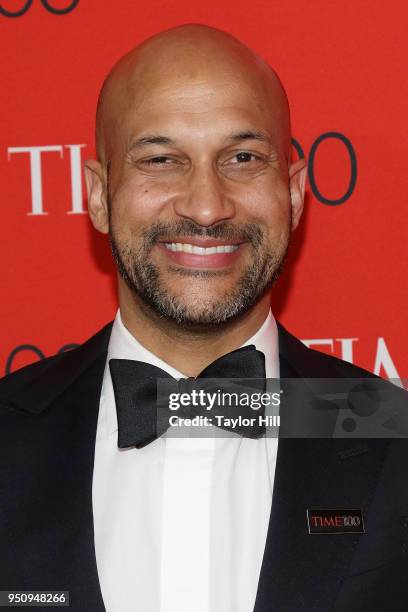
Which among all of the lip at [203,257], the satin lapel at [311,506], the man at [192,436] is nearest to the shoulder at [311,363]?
the man at [192,436]

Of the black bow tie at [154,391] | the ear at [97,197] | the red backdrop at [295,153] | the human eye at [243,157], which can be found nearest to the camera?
the black bow tie at [154,391]

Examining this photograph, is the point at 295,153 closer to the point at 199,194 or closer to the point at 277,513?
the point at 199,194

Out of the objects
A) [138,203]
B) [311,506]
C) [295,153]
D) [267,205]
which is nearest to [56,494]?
[311,506]

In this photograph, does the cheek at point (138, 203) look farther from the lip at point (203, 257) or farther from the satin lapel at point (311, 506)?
the satin lapel at point (311, 506)

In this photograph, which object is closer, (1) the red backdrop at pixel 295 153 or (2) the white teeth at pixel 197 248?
(2) the white teeth at pixel 197 248

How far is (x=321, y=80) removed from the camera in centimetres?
256

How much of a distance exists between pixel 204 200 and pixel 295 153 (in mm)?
672

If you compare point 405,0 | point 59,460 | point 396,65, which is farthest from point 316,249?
point 59,460

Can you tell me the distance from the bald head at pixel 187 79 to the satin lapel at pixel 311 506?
0.65 m

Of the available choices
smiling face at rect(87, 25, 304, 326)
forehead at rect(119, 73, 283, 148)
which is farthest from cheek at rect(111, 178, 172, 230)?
forehead at rect(119, 73, 283, 148)

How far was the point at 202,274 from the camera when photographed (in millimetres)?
2043

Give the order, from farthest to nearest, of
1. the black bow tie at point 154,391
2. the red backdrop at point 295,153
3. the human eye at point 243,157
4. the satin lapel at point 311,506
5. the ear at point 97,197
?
the red backdrop at point 295,153
the ear at point 97,197
the human eye at point 243,157
the black bow tie at point 154,391
the satin lapel at point 311,506

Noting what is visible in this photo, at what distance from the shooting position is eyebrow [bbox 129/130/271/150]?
6.72 feet

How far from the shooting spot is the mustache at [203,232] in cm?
201
